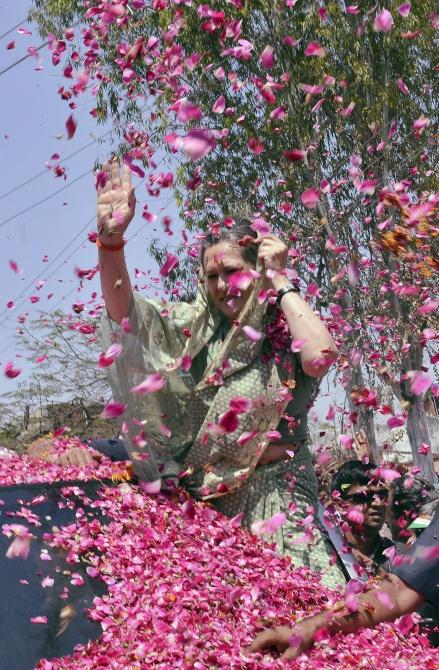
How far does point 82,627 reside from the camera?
2.54m

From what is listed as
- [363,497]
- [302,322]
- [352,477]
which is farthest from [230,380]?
[363,497]

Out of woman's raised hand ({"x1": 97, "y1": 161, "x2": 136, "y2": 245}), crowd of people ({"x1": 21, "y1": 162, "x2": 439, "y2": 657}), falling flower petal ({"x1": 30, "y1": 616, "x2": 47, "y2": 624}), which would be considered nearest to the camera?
falling flower petal ({"x1": 30, "y1": 616, "x2": 47, "y2": 624})

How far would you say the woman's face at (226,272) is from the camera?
3490mm

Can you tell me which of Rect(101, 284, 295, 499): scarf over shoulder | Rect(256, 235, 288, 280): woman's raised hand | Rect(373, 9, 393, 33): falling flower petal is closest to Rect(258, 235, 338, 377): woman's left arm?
Rect(256, 235, 288, 280): woman's raised hand

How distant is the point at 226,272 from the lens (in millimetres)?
3498

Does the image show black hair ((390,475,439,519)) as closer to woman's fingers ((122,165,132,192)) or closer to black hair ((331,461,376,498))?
black hair ((331,461,376,498))

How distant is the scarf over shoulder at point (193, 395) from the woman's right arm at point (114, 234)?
6 centimetres

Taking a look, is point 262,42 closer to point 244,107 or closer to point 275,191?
point 244,107

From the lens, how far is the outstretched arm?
2.51m

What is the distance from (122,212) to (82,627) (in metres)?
1.29

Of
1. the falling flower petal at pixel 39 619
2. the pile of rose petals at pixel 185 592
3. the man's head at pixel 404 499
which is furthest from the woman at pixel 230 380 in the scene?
the man's head at pixel 404 499

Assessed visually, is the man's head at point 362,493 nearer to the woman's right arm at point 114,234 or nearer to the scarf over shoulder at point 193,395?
the scarf over shoulder at point 193,395

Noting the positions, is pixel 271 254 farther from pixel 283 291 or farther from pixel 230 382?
pixel 230 382

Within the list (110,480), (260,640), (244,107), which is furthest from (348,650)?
(244,107)
